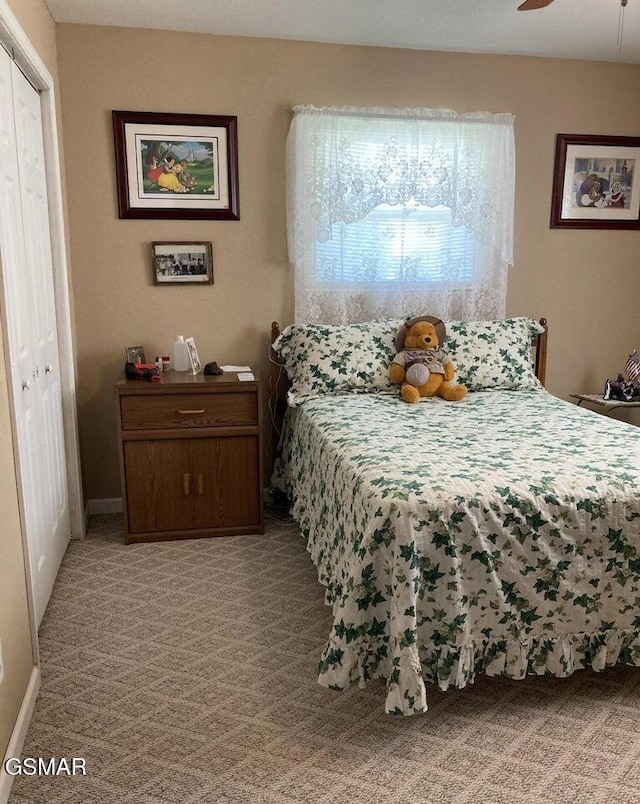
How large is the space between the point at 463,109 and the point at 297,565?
2.57 m

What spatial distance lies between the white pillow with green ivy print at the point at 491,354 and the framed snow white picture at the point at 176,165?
139cm

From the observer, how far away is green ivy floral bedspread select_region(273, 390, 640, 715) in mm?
1936

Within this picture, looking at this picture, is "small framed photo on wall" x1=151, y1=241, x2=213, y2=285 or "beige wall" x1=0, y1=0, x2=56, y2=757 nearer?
"beige wall" x1=0, y1=0, x2=56, y2=757

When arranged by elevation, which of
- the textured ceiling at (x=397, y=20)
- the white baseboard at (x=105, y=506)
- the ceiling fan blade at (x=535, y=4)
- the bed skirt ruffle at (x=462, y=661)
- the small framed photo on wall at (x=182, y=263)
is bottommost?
the white baseboard at (x=105, y=506)

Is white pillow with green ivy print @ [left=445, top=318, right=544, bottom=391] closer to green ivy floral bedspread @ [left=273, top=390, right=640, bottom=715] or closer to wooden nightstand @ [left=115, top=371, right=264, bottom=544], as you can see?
wooden nightstand @ [left=115, top=371, right=264, bottom=544]

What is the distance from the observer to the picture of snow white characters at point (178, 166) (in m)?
3.44

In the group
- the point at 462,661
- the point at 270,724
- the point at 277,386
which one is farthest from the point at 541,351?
the point at 270,724

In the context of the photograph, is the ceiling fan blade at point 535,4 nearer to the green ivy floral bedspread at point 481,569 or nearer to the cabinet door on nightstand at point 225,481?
the green ivy floral bedspread at point 481,569

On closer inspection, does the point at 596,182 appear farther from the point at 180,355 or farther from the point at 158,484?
the point at 158,484

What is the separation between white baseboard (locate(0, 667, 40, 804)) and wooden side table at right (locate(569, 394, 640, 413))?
122 inches

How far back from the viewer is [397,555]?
1905 millimetres

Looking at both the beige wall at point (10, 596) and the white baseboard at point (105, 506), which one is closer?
the beige wall at point (10, 596)

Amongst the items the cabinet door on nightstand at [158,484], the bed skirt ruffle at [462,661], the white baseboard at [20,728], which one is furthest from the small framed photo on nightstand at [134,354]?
the bed skirt ruffle at [462,661]

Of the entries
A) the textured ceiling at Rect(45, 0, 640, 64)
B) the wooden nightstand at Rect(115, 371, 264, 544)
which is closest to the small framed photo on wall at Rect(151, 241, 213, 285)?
the wooden nightstand at Rect(115, 371, 264, 544)
